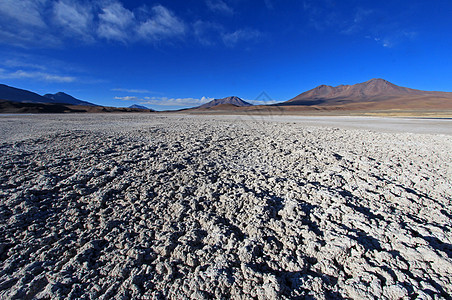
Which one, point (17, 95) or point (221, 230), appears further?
point (17, 95)

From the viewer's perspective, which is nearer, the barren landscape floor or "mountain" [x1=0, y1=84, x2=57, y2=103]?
the barren landscape floor

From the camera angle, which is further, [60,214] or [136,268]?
[60,214]

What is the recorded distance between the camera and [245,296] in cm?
144

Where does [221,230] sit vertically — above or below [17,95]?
below

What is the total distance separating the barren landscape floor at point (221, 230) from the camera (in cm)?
152

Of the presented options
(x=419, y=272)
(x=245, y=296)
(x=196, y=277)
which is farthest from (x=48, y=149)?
(x=419, y=272)

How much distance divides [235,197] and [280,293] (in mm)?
1370

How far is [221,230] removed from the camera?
83.1 inches

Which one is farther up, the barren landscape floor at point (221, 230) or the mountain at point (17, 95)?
the mountain at point (17, 95)

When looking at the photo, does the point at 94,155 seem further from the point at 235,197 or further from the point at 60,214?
the point at 235,197

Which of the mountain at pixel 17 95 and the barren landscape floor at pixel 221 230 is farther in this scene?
the mountain at pixel 17 95

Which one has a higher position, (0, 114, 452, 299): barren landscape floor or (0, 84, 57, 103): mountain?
(0, 84, 57, 103): mountain

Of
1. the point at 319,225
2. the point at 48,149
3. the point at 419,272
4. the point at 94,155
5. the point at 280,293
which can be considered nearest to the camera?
the point at 280,293

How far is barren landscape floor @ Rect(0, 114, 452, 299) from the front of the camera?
1521 millimetres
